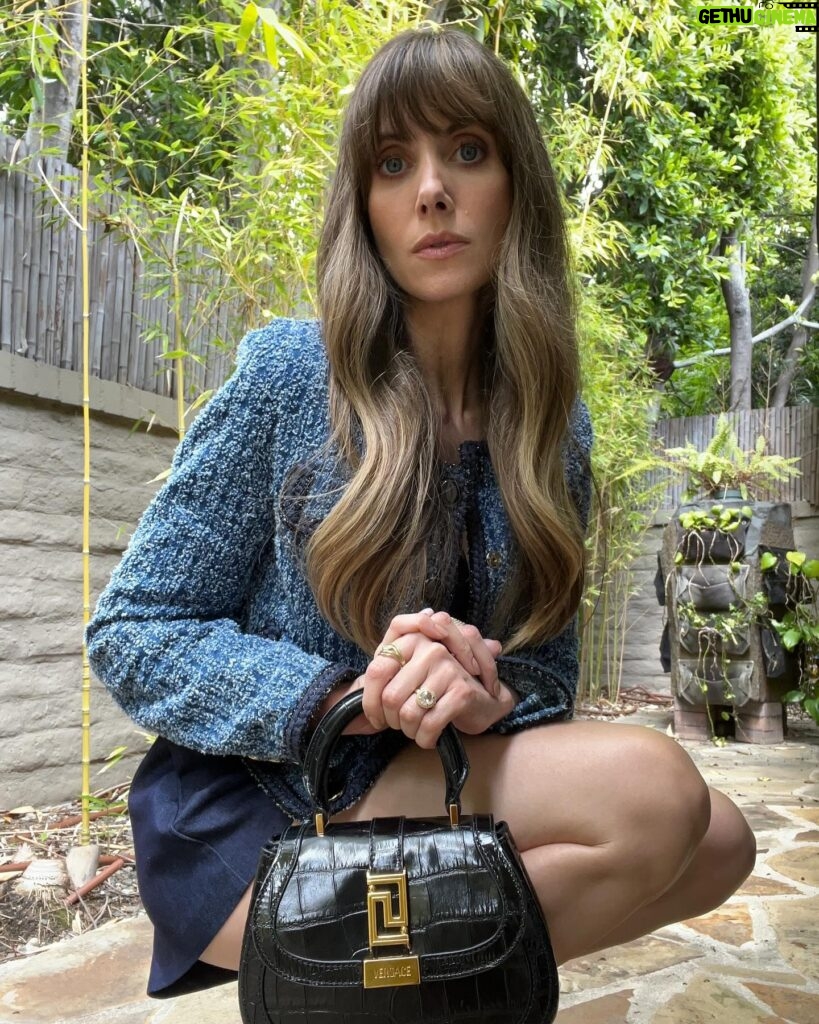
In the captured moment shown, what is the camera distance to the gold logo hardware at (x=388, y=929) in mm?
811

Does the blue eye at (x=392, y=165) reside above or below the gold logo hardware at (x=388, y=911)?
above

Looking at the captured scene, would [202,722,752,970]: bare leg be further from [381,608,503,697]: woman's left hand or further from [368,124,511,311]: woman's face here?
[368,124,511,311]: woman's face

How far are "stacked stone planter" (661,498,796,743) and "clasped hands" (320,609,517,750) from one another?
386cm

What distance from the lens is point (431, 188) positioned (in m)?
1.11

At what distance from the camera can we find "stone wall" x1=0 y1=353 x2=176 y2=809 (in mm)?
2541

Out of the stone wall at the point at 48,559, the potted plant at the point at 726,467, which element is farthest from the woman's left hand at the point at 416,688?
the potted plant at the point at 726,467

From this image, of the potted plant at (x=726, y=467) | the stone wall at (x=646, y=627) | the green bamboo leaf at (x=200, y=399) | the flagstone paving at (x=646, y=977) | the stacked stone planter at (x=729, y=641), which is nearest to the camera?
the flagstone paving at (x=646, y=977)

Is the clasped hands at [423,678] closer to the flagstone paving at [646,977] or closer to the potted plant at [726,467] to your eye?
the flagstone paving at [646,977]

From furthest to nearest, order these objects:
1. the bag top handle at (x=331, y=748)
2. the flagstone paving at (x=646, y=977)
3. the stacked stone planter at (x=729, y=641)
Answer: the stacked stone planter at (x=729, y=641), the flagstone paving at (x=646, y=977), the bag top handle at (x=331, y=748)

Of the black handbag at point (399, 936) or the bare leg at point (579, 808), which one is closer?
the black handbag at point (399, 936)

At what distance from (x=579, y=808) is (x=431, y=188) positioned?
0.71 meters

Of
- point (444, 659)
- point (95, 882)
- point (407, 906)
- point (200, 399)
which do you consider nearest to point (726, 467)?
point (200, 399)

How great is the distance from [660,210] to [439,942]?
20.1 ft

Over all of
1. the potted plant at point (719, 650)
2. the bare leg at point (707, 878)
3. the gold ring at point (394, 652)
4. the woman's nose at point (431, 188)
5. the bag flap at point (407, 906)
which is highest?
the woman's nose at point (431, 188)
